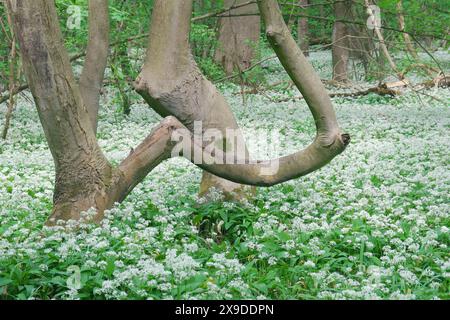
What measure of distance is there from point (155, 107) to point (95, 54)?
89.6 inches

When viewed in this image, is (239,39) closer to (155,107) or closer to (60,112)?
(155,107)

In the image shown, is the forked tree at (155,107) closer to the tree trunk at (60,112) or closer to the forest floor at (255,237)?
the tree trunk at (60,112)

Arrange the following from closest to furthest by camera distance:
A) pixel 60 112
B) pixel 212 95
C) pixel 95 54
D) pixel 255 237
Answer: pixel 60 112 → pixel 255 237 → pixel 212 95 → pixel 95 54

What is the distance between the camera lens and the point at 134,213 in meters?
5.58

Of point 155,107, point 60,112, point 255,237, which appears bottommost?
point 255,237

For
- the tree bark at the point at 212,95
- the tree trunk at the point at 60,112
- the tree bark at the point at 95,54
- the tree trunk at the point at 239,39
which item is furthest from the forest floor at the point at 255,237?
the tree trunk at the point at 239,39

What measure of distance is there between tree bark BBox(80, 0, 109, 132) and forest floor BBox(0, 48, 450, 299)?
96 cm

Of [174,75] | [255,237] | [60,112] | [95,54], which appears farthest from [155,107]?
[95,54]

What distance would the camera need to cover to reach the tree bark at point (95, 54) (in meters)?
7.84

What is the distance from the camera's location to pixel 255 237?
17.4ft

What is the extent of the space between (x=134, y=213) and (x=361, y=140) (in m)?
4.72

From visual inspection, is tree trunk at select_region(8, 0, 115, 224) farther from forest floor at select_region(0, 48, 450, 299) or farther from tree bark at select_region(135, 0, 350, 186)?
tree bark at select_region(135, 0, 350, 186)

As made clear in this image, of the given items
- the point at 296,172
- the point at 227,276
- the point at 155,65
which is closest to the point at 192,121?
the point at 155,65

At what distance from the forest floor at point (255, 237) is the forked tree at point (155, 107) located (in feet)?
1.07
